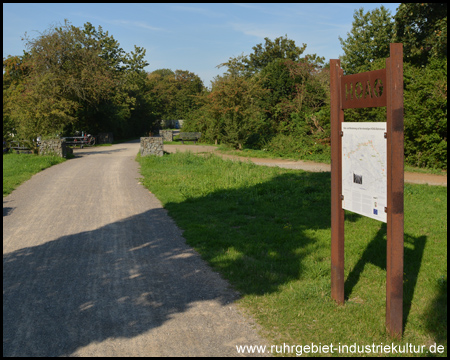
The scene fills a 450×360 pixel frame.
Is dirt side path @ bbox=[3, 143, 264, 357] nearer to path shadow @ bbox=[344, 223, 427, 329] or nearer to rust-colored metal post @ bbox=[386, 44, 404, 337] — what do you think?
rust-colored metal post @ bbox=[386, 44, 404, 337]

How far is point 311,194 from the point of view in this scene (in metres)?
10.3

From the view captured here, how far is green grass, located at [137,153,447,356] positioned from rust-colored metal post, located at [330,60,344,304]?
0.27 metres

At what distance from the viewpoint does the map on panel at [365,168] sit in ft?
12.9

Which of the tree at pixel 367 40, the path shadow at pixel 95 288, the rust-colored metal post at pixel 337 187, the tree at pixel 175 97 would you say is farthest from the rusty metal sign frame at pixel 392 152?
the tree at pixel 175 97

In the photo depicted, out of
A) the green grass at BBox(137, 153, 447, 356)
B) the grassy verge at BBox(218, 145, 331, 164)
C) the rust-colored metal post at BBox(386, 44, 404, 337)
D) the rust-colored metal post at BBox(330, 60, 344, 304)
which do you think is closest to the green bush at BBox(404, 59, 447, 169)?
the grassy verge at BBox(218, 145, 331, 164)

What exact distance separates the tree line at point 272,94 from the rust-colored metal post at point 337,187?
11.3 meters

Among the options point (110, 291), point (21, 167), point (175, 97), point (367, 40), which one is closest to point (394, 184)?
point (110, 291)

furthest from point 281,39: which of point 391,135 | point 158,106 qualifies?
point 391,135

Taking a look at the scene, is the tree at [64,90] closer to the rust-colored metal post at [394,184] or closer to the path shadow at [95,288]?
the path shadow at [95,288]

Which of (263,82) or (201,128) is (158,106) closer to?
(201,128)

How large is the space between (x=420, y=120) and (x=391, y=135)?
1240 cm

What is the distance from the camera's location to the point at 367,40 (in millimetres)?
31656

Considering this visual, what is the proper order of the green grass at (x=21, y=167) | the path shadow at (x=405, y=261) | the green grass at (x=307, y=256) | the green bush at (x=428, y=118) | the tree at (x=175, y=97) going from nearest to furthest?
the green grass at (x=307, y=256) → the path shadow at (x=405, y=261) → the green grass at (x=21, y=167) → the green bush at (x=428, y=118) → the tree at (x=175, y=97)

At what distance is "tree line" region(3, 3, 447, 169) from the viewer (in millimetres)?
15298
